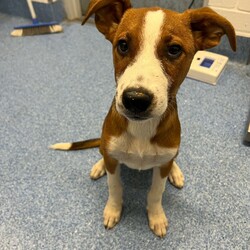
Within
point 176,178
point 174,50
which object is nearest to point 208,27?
point 174,50

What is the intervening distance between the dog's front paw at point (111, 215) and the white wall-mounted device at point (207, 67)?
4.38ft

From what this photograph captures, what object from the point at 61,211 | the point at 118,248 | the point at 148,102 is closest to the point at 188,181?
the point at 118,248

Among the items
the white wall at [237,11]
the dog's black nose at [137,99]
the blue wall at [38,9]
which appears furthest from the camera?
the blue wall at [38,9]

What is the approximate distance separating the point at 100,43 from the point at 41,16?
830mm

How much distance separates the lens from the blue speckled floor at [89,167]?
1.49m

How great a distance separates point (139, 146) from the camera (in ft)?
4.01

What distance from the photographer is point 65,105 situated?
2211 millimetres

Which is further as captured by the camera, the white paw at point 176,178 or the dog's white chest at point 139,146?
the white paw at point 176,178

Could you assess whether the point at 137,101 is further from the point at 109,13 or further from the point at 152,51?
the point at 109,13

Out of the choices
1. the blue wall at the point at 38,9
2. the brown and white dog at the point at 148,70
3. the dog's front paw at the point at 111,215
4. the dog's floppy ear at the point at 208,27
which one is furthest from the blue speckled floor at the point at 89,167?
the dog's floppy ear at the point at 208,27

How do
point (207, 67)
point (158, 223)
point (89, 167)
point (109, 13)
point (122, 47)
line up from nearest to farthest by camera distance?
point (122, 47) < point (109, 13) < point (158, 223) < point (89, 167) < point (207, 67)

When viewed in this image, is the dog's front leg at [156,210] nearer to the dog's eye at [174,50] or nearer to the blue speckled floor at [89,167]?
the blue speckled floor at [89,167]

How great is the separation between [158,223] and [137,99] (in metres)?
0.80

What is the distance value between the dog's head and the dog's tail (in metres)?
0.81
